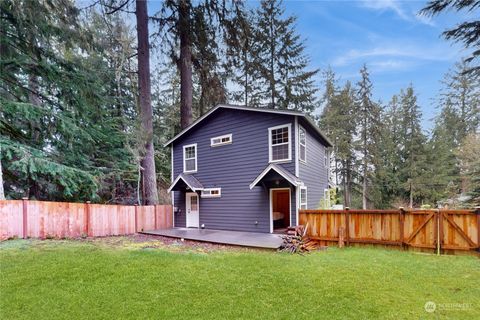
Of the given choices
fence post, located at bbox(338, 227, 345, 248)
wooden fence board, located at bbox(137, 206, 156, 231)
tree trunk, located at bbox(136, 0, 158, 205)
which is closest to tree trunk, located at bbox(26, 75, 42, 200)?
tree trunk, located at bbox(136, 0, 158, 205)

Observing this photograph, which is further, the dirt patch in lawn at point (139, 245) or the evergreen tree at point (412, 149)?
the evergreen tree at point (412, 149)

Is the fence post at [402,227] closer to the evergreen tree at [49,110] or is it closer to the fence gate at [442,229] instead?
the fence gate at [442,229]

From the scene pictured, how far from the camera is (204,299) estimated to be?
410 cm

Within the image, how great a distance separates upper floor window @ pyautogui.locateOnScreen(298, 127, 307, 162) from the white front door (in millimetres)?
5516

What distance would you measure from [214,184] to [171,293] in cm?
801

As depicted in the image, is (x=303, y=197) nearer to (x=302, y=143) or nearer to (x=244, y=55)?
(x=302, y=143)

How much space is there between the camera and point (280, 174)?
9.74m

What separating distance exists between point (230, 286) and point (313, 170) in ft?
28.6

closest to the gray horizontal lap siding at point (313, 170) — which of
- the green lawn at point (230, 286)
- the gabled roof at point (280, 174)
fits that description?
the gabled roof at point (280, 174)

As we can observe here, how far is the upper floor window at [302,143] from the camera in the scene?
10562 millimetres

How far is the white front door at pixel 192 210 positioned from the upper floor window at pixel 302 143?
5516 millimetres

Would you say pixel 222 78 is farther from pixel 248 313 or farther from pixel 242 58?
pixel 248 313

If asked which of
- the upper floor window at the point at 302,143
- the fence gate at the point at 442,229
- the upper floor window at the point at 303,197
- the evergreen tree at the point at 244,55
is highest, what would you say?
the evergreen tree at the point at 244,55

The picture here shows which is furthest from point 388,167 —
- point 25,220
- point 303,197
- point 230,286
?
point 25,220
